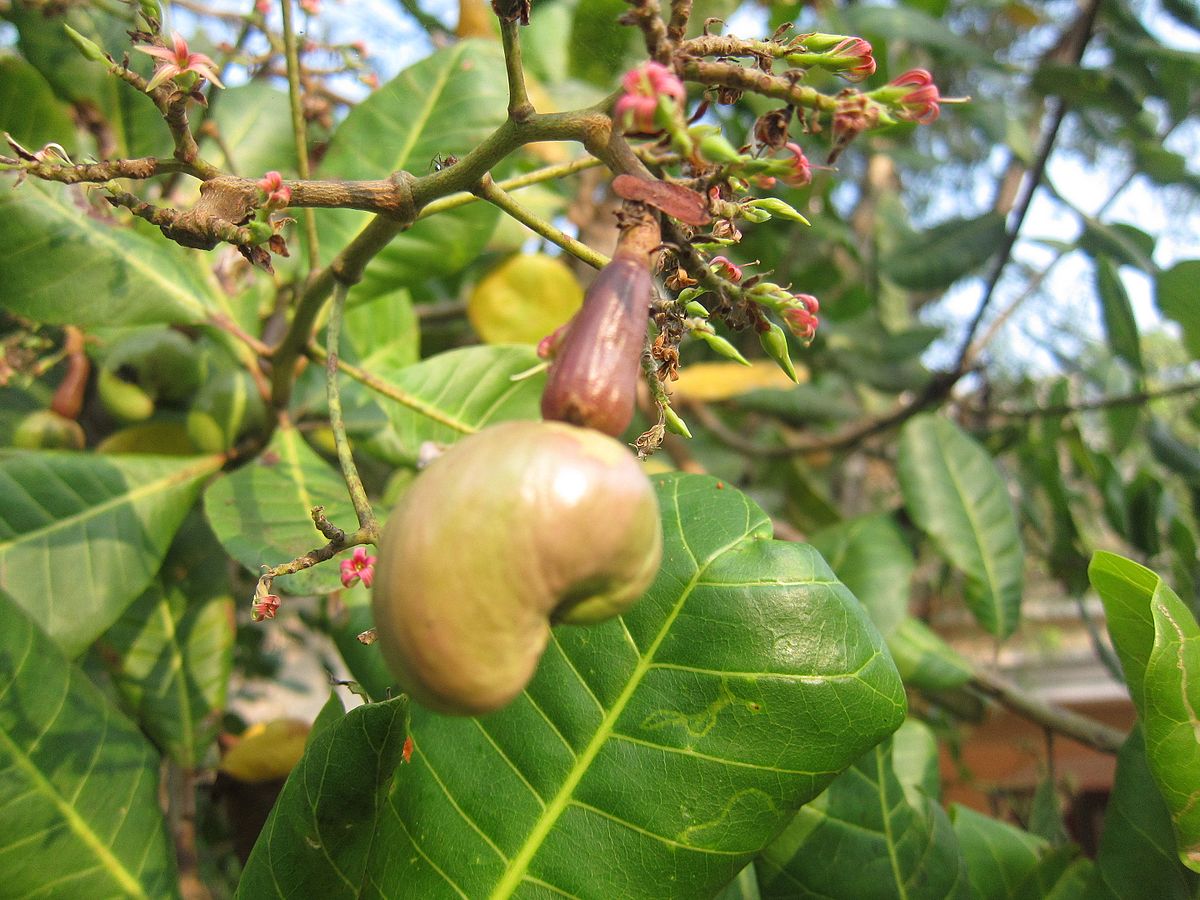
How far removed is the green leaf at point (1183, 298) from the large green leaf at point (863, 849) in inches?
50.4

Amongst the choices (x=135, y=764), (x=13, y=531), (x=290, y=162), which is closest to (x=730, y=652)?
(x=135, y=764)

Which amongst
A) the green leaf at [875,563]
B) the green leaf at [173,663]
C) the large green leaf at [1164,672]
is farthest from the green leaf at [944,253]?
the green leaf at [173,663]

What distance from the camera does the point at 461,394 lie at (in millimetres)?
1140

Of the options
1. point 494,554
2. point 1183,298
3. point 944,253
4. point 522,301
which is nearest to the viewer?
point 494,554

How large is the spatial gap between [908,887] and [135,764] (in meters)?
0.85

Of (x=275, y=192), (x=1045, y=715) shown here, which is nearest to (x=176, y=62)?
(x=275, y=192)

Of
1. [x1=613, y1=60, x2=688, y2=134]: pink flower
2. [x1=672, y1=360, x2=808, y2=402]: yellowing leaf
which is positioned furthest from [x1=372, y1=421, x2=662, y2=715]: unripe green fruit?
[x1=672, y1=360, x2=808, y2=402]: yellowing leaf

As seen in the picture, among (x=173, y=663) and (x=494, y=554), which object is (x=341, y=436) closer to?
(x=494, y=554)

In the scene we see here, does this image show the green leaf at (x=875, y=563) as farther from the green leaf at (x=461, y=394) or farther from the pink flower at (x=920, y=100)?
the pink flower at (x=920, y=100)

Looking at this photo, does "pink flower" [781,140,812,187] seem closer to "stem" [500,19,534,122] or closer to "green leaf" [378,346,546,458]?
"stem" [500,19,534,122]

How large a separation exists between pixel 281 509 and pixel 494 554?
66cm

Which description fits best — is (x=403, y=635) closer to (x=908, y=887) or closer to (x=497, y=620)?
(x=497, y=620)

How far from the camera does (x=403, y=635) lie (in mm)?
477

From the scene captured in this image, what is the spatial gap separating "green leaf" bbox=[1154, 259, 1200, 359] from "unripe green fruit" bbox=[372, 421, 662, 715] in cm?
171
